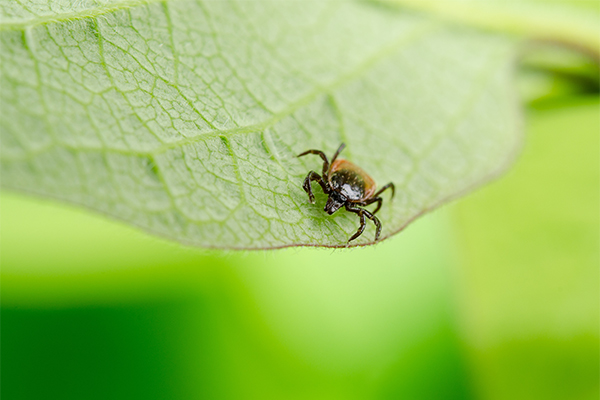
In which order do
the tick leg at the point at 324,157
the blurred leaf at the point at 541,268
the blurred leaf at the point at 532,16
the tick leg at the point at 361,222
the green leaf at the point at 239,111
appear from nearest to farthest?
the green leaf at the point at 239,111 < the tick leg at the point at 361,222 < the tick leg at the point at 324,157 < the blurred leaf at the point at 532,16 < the blurred leaf at the point at 541,268

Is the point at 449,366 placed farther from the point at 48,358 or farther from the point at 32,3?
the point at 32,3

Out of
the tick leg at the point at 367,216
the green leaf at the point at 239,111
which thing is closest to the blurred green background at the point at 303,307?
the green leaf at the point at 239,111

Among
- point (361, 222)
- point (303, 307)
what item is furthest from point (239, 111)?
point (303, 307)

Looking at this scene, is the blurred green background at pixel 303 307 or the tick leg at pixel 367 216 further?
the blurred green background at pixel 303 307

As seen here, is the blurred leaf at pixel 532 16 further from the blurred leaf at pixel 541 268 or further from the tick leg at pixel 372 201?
the tick leg at pixel 372 201

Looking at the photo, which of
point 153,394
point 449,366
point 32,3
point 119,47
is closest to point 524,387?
point 449,366

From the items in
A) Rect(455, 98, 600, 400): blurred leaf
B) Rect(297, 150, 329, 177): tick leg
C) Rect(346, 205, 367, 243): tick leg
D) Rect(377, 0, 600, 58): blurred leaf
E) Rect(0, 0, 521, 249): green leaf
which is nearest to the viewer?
Rect(0, 0, 521, 249): green leaf

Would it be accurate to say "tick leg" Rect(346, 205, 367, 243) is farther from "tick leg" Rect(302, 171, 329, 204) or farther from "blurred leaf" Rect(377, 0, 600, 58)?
"blurred leaf" Rect(377, 0, 600, 58)

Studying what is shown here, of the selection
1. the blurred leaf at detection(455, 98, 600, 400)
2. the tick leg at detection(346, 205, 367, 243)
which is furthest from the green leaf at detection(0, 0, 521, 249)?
the blurred leaf at detection(455, 98, 600, 400)
